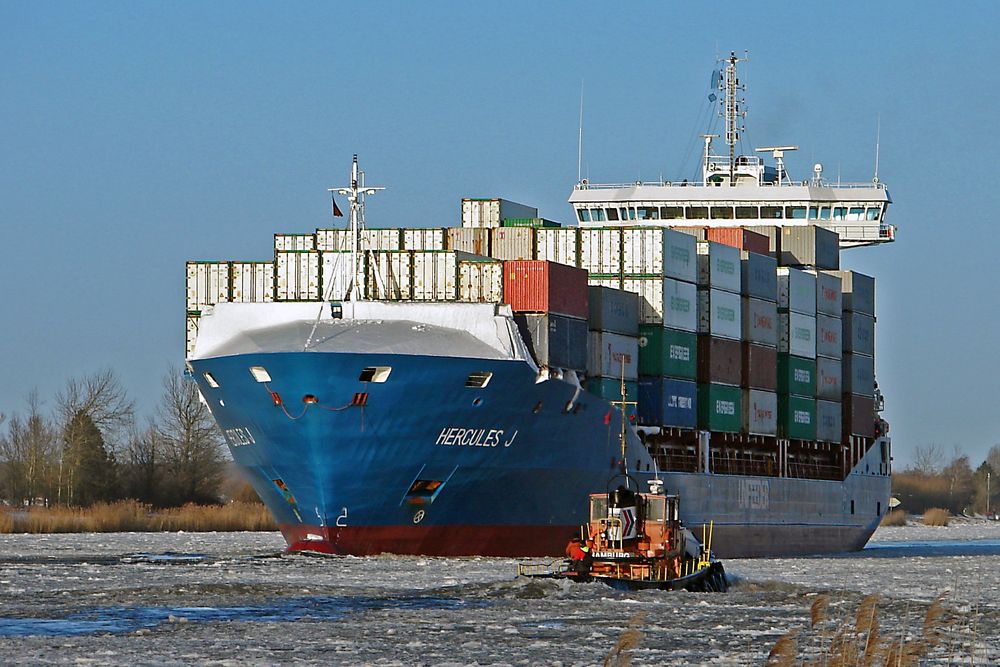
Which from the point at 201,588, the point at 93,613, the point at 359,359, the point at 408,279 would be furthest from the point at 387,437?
the point at 93,613

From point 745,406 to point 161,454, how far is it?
45846 mm

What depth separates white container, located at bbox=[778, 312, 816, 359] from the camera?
60.2m


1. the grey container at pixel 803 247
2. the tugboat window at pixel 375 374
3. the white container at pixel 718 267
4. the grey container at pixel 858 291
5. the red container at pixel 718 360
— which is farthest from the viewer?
the grey container at pixel 858 291

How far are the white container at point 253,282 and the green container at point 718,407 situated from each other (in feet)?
48.3

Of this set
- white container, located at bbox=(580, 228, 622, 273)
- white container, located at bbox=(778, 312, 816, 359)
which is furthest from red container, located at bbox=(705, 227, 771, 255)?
white container, located at bbox=(580, 228, 622, 273)

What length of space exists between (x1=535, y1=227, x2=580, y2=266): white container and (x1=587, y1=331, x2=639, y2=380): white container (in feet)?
10.8

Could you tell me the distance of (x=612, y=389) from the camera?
48531 mm

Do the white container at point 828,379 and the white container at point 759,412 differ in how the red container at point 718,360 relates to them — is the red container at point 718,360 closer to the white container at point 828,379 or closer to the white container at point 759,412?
the white container at point 759,412

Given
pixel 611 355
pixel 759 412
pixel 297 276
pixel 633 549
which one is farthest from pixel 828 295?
pixel 633 549

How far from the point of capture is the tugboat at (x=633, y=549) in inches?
1320

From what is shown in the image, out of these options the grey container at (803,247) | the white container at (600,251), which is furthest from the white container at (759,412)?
the white container at (600,251)

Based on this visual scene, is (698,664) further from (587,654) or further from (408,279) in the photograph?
(408,279)

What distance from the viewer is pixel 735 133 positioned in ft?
253

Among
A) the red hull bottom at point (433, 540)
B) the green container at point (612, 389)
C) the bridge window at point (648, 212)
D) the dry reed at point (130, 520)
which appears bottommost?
the dry reed at point (130, 520)
